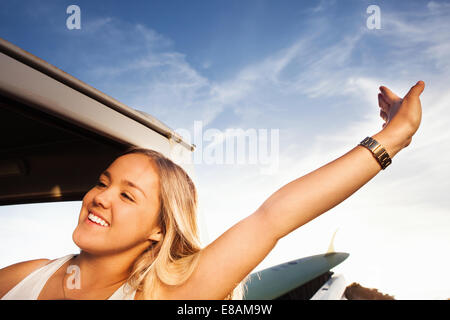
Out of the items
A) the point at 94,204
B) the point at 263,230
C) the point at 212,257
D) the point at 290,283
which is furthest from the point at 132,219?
the point at 290,283

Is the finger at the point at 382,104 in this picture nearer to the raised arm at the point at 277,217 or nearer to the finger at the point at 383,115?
the finger at the point at 383,115

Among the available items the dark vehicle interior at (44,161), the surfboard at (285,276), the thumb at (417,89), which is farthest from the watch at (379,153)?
the surfboard at (285,276)

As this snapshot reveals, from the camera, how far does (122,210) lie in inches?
28.7

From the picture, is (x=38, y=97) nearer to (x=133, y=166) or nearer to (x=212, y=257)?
(x=133, y=166)

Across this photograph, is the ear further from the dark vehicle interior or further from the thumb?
the thumb

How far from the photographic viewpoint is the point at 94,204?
30.0 inches

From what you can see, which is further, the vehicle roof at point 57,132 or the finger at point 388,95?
the finger at point 388,95

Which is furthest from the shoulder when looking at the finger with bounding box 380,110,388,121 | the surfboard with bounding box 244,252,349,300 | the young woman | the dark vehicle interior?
the surfboard with bounding box 244,252,349,300

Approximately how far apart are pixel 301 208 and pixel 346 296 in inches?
62.7

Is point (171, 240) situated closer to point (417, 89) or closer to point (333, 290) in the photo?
point (417, 89)

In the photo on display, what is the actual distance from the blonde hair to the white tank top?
0.10 feet

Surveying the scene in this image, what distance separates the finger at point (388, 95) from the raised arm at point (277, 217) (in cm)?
17

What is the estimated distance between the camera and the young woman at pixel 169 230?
0.65 meters

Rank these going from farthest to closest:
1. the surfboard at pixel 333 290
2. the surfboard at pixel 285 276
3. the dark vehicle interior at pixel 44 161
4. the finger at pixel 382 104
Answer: the surfboard at pixel 285 276 < the surfboard at pixel 333 290 < the dark vehicle interior at pixel 44 161 < the finger at pixel 382 104
